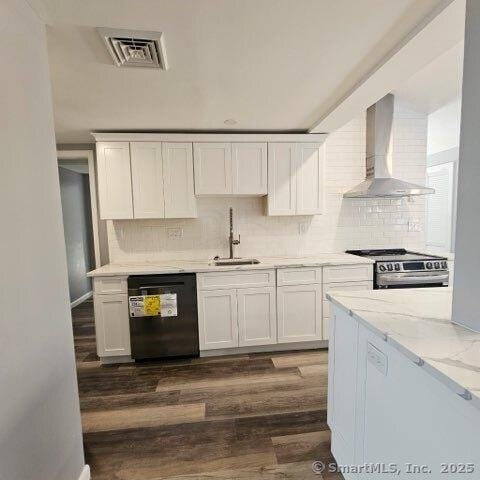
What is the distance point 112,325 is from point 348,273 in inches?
98.4

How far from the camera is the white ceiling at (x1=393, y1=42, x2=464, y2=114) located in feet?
7.66

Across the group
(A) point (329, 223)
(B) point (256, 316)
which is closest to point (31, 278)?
(B) point (256, 316)

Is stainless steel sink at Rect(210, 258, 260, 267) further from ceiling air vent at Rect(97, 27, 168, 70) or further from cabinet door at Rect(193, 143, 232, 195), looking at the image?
ceiling air vent at Rect(97, 27, 168, 70)

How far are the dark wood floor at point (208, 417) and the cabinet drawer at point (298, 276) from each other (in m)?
0.77

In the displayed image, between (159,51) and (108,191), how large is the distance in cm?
168

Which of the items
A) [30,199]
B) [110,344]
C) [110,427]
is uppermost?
[30,199]

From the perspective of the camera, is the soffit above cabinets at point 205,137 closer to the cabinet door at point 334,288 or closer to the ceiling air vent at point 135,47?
the ceiling air vent at point 135,47

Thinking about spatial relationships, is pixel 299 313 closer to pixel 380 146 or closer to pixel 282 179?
pixel 282 179

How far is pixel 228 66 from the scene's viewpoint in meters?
1.73

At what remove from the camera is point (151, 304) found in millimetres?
2586

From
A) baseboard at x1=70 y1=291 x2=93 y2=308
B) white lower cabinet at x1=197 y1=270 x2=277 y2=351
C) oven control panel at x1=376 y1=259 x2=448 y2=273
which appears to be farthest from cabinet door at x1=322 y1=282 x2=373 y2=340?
baseboard at x1=70 y1=291 x2=93 y2=308

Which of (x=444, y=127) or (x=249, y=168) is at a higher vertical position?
(x=444, y=127)

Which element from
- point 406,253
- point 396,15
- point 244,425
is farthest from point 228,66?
point 406,253

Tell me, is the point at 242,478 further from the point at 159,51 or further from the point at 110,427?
the point at 159,51
